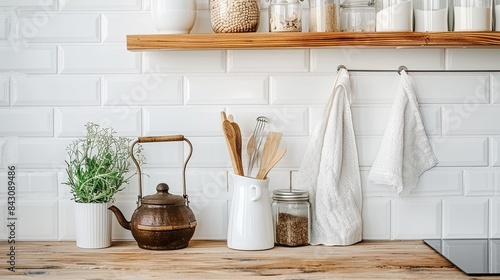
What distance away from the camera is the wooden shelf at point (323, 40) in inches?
75.4

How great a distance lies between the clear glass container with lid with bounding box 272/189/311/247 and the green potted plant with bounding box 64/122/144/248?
1.52ft

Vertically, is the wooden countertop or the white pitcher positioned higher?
the white pitcher

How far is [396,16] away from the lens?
196cm

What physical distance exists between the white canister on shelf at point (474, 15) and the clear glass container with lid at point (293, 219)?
65 centimetres

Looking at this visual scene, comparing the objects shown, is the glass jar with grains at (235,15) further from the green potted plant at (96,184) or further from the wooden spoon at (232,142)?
the green potted plant at (96,184)

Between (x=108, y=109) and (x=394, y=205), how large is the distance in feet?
2.97

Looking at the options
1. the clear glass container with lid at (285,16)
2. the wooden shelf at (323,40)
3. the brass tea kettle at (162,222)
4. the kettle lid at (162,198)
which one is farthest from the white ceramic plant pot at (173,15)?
the kettle lid at (162,198)

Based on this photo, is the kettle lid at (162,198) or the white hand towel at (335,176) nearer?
the kettle lid at (162,198)

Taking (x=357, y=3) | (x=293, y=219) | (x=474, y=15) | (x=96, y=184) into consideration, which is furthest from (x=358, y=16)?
(x=96, y=184)

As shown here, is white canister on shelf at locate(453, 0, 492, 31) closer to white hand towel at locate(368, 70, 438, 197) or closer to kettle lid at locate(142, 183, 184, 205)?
white hand towel at locate(368, 70, 438, 197)

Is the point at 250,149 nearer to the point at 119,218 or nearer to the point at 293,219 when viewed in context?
the point at 293,219

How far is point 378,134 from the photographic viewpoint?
2.12 m

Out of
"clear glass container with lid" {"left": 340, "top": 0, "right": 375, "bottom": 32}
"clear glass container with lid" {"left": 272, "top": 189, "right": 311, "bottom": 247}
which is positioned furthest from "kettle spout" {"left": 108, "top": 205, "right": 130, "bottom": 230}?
"clear glass container with lid" {"left": 340, "top": 0, "right": 375, "bottom": 32}

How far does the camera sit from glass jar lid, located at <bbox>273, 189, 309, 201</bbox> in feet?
6.48
